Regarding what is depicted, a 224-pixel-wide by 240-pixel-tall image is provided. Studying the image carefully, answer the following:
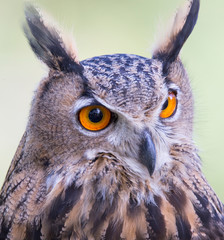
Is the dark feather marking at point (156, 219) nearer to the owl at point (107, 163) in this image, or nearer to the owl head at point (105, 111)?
the owl at point (107, 163)

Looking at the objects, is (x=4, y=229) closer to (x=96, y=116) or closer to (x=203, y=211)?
(x=96, y=116)

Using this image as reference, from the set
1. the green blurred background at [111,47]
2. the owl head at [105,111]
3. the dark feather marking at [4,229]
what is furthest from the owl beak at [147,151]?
the green blurred background at [111,47]

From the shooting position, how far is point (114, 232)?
1882mm

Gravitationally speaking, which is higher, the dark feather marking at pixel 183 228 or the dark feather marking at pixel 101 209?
the dark feather marking at pixel 183 228

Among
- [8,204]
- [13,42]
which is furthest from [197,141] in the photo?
[13,42]

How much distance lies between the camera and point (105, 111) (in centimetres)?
187

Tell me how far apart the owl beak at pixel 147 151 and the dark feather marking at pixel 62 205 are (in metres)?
0.25

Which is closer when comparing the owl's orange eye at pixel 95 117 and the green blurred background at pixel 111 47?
the owl's orange eye at pixel 95 117

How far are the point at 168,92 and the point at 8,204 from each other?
677 millimetres

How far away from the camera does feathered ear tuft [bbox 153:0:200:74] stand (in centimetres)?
216

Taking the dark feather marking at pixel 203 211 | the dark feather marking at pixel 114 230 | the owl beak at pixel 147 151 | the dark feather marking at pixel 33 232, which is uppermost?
the owl beak at pixel 147 151

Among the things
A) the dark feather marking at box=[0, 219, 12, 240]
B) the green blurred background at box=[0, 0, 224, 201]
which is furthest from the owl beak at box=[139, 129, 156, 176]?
the green blurred background at box=[0, 0, 224, 201]

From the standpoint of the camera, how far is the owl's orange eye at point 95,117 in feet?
6.14

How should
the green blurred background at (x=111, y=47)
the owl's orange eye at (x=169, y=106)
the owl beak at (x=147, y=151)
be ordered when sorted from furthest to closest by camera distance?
the green blurred background at (x=111, y=47), the owl's orange eye at (x=169, y=106), the owl beak at (x=147, y=151)
